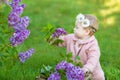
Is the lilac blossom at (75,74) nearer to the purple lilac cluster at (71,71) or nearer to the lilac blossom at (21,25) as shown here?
the purple lilac cluster at (71,71)

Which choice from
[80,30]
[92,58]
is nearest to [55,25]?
[80,30]

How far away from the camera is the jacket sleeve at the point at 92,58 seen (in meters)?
4.78

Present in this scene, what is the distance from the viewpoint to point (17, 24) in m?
4.34

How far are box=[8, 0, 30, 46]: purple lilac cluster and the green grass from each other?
0.07 meters

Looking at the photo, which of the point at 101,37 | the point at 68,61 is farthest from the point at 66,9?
the point at 68,61

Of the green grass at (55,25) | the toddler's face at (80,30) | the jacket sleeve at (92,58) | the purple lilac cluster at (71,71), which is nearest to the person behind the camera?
the purple lilac cluster at (71,71)

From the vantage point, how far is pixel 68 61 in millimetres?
4629

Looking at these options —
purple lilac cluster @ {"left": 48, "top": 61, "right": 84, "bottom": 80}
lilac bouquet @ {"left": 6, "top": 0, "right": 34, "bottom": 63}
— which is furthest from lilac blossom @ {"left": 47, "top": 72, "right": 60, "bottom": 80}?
lilac bouquet @ {"left": 6, "top": 0, "right": 34, "bottom": 63}

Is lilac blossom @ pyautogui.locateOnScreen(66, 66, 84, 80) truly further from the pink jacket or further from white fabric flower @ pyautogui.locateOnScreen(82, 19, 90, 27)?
white fabric flower @ pyautogui.locateOnScreen(82, 19, 90, 27)

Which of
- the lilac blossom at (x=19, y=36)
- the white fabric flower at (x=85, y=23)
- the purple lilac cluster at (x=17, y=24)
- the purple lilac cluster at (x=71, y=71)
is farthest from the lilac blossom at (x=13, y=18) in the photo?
the white fabric flower at (x=85, y=23)

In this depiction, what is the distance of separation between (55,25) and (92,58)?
11.8ft

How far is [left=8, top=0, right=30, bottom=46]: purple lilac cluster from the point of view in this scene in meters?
4.29

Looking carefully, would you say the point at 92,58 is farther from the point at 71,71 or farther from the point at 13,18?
the point at 13,18

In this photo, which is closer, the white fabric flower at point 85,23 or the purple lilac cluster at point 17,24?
the purple lilac cluster at point 17,24
